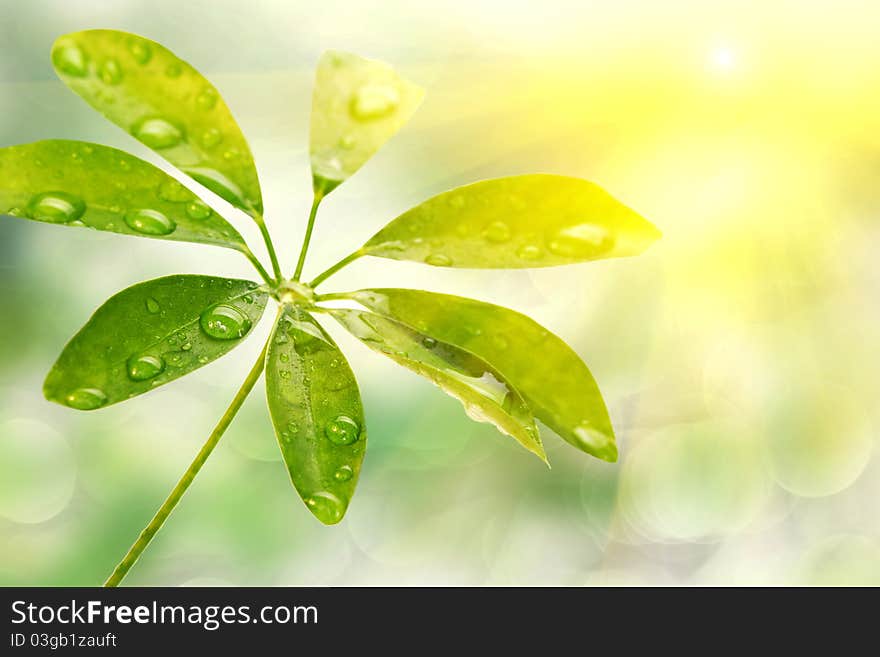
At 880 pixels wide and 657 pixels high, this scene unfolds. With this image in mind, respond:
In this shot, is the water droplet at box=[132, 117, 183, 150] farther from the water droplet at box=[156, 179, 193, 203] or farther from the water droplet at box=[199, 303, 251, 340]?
the water droplet at box=[199, 303, 251, 340]

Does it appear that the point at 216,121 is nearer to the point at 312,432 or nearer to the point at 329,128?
the point at 329,128

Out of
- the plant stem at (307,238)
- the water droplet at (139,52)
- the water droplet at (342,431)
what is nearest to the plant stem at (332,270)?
the plant stem at (307,238)

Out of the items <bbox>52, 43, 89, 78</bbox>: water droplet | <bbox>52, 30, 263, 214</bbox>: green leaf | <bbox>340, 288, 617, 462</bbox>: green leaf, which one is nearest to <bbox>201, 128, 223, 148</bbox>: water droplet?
<bbox>52, 30, 263, 214</bbox>: green leaf

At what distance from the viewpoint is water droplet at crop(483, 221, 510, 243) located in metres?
0.65

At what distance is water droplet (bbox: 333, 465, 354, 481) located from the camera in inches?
26.4

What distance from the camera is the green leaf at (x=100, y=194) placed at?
631 millimetres

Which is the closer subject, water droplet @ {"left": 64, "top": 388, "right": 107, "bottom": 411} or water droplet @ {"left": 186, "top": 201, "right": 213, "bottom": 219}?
water droplet @ {"left": 64, "top": 388, "right": 107, "bottom": 411}

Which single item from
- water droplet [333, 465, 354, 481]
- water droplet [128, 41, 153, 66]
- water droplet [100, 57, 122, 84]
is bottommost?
water droplet [333, 465, 354, 481]

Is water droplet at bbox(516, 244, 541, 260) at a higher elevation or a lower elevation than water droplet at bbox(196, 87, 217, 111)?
lower

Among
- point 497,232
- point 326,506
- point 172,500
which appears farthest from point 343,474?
point 497,232

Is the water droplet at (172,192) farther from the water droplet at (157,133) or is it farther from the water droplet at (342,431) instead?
the water droplet at (342,431)

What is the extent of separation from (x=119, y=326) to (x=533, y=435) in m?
0.35

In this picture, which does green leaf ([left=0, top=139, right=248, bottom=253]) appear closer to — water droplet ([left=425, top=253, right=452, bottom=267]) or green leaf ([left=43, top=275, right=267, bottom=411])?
green leaf ([left=43, top=275, right=267, bottom=411])

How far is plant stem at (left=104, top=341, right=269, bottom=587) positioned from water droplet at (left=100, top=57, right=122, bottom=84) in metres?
0.27
